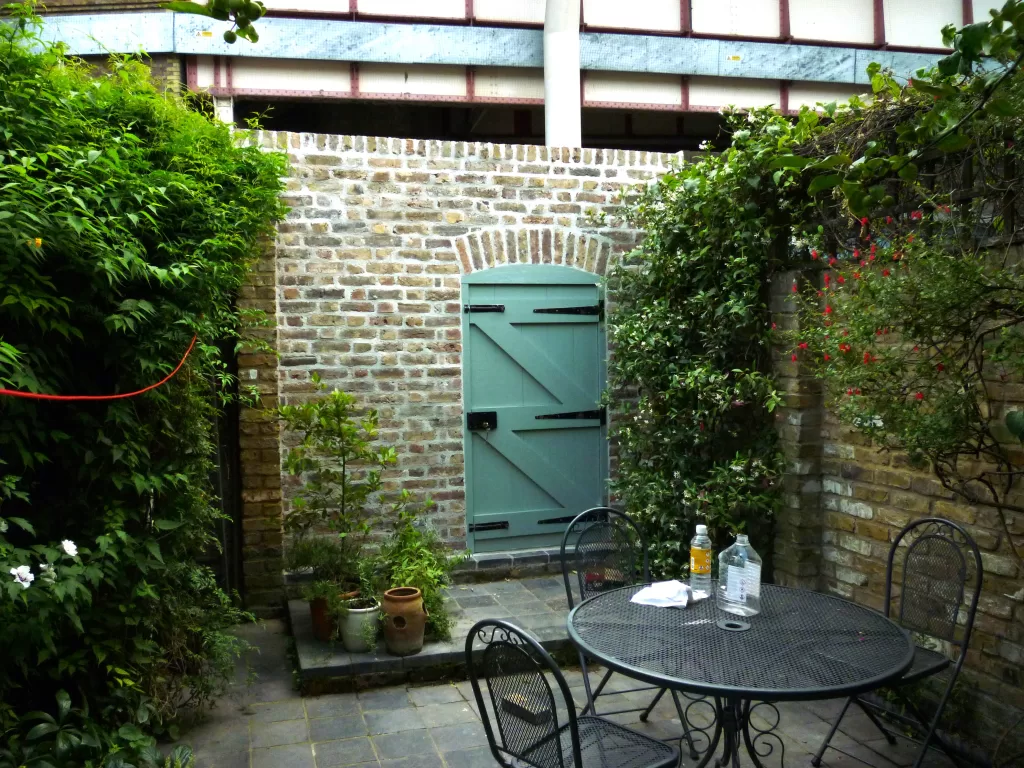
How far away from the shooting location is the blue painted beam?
28.2 feet

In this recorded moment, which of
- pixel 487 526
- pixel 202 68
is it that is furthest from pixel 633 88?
pixel 487 526

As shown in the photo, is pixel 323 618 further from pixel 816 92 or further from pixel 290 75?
pixel 816 92

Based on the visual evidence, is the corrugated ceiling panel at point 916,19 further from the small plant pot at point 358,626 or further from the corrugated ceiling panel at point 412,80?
the small plant pot at point 358,626

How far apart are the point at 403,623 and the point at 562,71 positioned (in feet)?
22.0

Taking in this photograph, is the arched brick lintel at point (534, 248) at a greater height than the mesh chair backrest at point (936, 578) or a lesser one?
greater

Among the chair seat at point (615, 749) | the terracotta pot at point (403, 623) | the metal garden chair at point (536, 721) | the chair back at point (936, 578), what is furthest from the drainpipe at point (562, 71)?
the metal garden chair at point (536, 721)

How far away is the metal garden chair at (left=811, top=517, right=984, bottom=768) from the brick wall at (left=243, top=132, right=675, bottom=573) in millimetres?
2976

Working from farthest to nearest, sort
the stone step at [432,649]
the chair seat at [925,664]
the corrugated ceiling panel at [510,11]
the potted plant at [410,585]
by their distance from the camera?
1. the corrugated ceiling panel at [510,11]
2. the potted plant at [410,585]
3. the stone step at [432,649]
4. the chair seat at [925,664]

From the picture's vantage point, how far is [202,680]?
12.5 ft

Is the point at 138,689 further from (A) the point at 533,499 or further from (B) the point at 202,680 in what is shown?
(A) the point at 533,499

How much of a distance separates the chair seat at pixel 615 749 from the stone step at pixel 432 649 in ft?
5.34

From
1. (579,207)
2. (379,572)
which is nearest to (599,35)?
(579,207)

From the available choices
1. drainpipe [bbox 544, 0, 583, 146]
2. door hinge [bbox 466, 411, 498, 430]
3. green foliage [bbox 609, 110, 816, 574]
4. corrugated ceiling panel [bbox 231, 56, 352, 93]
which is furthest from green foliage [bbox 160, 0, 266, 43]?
corrugated ceiling panel [bbox 231, 56, 352, 93]

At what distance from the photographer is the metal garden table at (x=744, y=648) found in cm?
249
